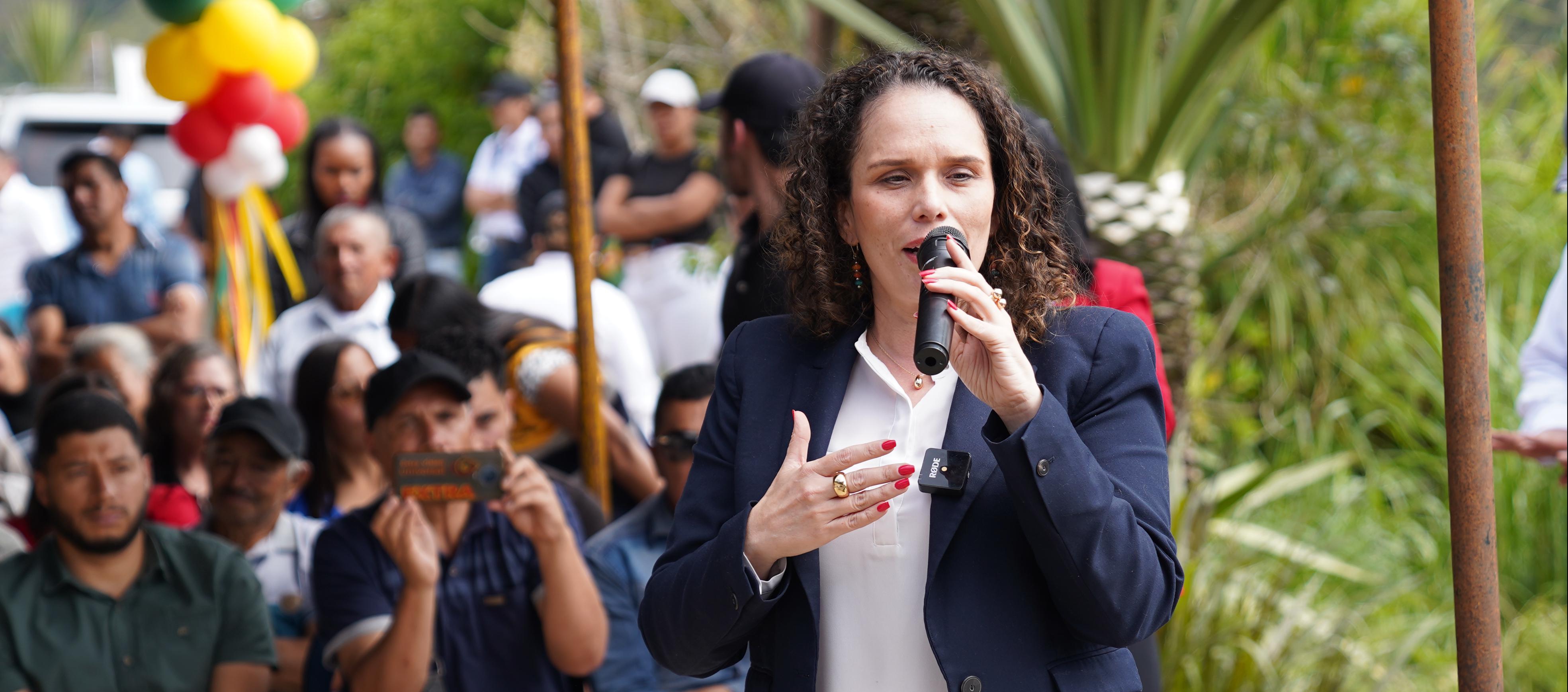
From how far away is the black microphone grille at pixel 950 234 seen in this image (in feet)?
5.26

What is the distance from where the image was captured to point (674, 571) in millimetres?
1744

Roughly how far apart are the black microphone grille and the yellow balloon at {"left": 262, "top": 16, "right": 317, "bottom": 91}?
372 centimetres

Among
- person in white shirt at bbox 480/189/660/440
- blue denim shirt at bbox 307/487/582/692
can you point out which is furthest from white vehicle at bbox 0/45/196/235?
blue denim shirt at bbox 307/487/582/692

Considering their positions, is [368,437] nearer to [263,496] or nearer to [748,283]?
[263,496]

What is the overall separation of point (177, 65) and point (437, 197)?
4188 mm

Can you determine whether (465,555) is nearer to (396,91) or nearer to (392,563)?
(392,563)

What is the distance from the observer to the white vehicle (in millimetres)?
9586

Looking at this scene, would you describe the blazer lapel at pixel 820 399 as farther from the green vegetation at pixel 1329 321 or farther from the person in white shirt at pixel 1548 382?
the green vegetation at pixel 1329 321

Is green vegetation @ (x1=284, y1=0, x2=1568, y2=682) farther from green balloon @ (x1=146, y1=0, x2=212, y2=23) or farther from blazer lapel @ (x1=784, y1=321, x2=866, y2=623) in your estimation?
blazer lapel @ (x1=784, y1=321, x2=866, y2=623)

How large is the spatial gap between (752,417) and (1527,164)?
19.0 feet

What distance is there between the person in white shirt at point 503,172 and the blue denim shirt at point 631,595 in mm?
4309

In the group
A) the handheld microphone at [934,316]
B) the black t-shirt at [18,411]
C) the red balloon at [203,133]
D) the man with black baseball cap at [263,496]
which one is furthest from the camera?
the black t-shirt at [18,411]

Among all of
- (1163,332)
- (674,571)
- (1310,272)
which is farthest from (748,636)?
(1310,272)

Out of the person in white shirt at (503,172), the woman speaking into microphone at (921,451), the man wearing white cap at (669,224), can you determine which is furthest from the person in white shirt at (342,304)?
the woman speaking into microphone at (921,451)
